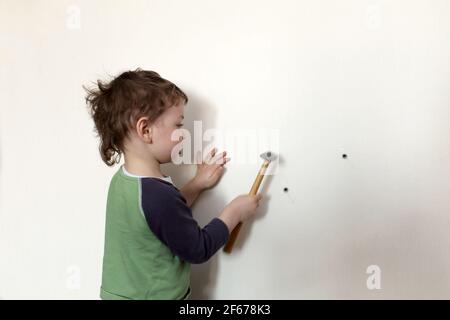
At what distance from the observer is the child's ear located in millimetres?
638

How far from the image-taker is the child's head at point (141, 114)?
64cm

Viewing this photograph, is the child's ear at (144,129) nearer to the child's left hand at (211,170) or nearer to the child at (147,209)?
the child at (147,209)

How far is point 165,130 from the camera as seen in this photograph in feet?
2.16

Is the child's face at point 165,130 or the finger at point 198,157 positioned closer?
the child's face at point 165,130

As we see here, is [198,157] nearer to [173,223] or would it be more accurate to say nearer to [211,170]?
[211,170]

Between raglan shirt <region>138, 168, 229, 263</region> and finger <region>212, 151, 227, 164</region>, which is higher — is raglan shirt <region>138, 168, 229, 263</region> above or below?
below

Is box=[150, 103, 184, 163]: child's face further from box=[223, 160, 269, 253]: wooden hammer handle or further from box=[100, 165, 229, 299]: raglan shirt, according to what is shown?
box=[223, 160, 269, 253]: wooden hammer handle

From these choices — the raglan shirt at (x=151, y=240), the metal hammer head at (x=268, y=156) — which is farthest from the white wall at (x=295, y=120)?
the raglan shirt at (x=151, y=240)

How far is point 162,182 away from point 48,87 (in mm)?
417

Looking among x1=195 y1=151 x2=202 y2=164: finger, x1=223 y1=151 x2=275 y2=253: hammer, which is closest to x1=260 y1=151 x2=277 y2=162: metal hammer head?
x1=223 y1=151 x2=275 y2=253: hammer

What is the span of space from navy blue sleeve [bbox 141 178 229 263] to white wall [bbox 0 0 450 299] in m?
0.14

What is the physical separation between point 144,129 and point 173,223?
0.57 ft

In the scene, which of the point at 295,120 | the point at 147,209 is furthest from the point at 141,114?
the point at 295,120
